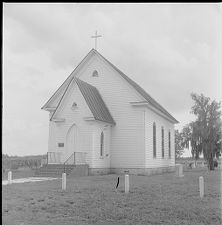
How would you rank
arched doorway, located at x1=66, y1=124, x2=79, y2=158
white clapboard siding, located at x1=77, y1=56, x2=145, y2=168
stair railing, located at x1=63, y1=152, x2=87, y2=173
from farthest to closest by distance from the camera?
white clapboard siding, located at x1=77, y1=56, x2=145, y2=168, arched doorway, located at x1=66, y1=124, x2=79, y2=158, stair railing, located at x1=63, y1=152, x2=87, y2=173

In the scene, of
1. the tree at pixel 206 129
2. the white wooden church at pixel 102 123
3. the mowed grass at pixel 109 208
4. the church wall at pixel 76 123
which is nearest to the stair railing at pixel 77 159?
the white wooden church at pixel 102 123

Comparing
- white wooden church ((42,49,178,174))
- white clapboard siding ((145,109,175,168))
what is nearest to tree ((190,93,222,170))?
white clapboard siding ((145,109,175,168))

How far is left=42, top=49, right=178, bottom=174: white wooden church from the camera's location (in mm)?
28125

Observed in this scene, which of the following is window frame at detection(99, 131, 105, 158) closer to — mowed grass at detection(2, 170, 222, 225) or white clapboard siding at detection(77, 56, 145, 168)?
white clapboard siding at detection(77, 56, 145, 168)

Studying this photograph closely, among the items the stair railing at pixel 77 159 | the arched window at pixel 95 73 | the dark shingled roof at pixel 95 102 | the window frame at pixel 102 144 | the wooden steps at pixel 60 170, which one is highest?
the arched window at pixel 95 73

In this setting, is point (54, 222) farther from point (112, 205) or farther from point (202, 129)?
point (202, 129)

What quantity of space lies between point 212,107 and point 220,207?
2991 cm

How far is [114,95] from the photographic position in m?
31.2

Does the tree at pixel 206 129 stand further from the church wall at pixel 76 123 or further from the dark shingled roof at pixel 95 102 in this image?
the church wall at pixel 76 123

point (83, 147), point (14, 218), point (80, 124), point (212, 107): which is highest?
point (212, 107)

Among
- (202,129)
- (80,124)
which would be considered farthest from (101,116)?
(202,129)

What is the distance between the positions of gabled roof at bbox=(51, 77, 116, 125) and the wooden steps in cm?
399

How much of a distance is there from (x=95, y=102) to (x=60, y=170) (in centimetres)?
635

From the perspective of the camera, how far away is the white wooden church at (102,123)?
28.1 m
